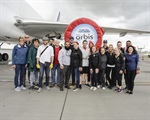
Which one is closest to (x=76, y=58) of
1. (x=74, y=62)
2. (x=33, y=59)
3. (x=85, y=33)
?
(x=74, y=62)

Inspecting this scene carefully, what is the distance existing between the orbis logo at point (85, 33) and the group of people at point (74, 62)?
390 mm

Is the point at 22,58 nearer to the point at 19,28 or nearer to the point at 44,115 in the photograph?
the point at 44,115

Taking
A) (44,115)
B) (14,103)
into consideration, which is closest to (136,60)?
(44,115)

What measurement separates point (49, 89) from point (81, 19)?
8.87 ft

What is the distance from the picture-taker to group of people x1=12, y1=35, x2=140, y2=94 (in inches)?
208

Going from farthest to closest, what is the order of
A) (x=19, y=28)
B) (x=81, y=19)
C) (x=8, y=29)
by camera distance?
(x=19, y=28) < (x=8, y=29) < (x=81, y=19)

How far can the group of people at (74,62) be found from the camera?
17.3ft

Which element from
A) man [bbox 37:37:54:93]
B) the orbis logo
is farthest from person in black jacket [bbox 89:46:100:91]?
man [bbox 37:37:54:93]

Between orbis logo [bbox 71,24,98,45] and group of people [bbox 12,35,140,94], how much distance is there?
39cm

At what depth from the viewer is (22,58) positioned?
535 cm

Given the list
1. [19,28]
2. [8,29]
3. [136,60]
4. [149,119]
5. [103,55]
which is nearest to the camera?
[149,119]

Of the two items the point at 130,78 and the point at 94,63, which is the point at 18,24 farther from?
the point at 130,78

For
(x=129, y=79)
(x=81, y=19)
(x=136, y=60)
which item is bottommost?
(x=129, y=79)

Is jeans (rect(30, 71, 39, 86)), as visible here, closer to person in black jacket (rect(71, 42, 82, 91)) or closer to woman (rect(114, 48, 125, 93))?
person in black jacket (rect(71, 42, 82, 91))
